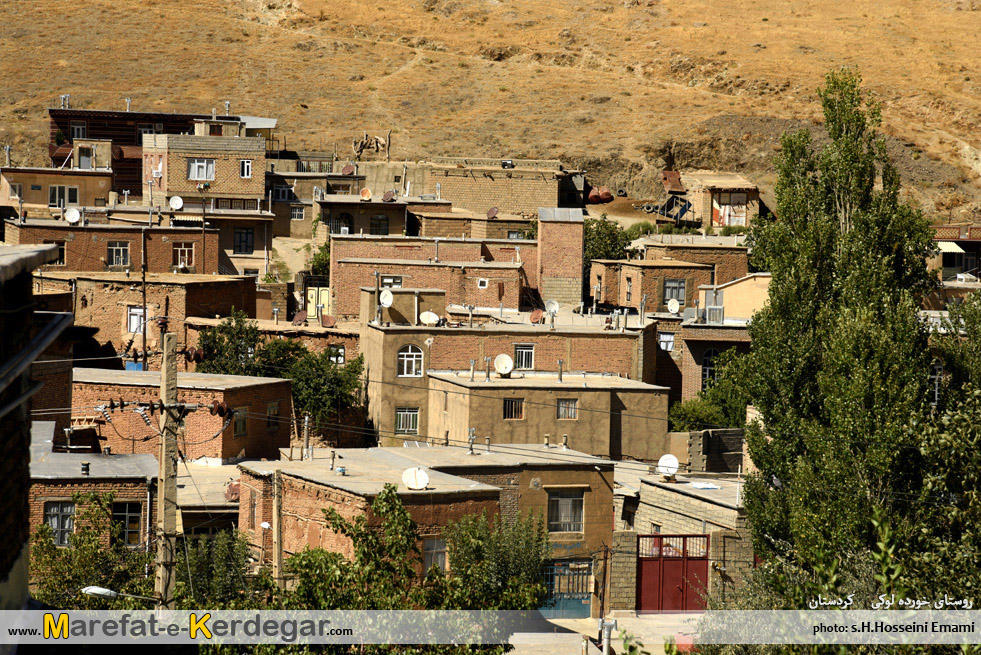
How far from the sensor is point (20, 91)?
307 ft

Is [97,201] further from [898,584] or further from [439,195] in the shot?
[898,584]

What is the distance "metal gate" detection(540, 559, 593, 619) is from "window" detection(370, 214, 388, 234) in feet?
104

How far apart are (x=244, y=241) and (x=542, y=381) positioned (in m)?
22.6

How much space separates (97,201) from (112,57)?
4772 cm

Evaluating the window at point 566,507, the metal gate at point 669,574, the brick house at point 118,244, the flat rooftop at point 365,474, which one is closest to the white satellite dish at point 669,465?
the window at point 566,507

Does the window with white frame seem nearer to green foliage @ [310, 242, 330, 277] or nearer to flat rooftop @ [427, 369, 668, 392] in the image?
green foliage @ [310, 242, 330, 277]

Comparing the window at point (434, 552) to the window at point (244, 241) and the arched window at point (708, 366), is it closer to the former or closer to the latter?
the arched window at point (708, 366)

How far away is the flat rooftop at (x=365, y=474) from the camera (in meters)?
26.8

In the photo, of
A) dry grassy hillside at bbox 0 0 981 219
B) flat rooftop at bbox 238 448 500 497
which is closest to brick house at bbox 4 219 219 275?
flat rooftop at bbox 238 448 500 497

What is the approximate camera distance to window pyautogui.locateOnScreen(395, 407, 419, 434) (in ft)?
137

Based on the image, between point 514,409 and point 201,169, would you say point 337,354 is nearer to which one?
point 514,409

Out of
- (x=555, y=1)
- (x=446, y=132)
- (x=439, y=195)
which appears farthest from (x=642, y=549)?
(x=555, y=1)

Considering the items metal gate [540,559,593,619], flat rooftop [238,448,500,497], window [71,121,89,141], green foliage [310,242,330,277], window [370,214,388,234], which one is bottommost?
metal gate [540,559,593,619]

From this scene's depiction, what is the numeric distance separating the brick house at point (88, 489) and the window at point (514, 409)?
1173cm
